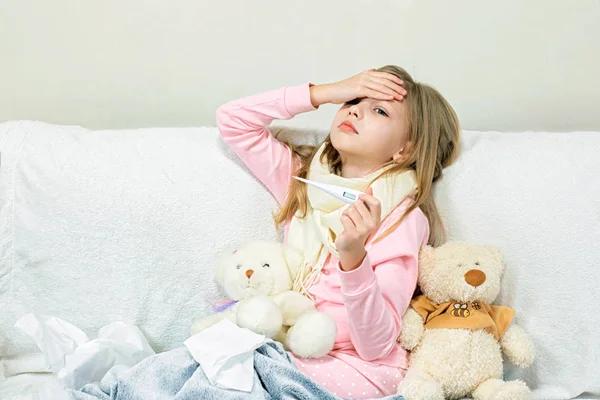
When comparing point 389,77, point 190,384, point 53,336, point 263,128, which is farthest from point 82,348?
point 389,77

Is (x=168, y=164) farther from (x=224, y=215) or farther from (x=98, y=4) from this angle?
(x=98, y=4)

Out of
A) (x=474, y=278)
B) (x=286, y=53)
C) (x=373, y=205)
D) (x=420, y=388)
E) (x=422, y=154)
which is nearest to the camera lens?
(x=373, y=205)

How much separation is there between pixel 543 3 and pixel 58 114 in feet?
3.84

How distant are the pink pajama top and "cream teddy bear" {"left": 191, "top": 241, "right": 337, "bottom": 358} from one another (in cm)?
5

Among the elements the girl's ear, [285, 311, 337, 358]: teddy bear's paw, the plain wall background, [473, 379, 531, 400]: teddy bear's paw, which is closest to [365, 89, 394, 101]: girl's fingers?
the girl's ear

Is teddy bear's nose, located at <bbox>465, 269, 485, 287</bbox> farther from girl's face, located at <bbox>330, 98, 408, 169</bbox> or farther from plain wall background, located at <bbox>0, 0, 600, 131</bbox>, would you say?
plain wall background, located at <bbox>0, 0, 600, 131</bbox>

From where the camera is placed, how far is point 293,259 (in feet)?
4.69

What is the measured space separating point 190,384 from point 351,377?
0.96 ft

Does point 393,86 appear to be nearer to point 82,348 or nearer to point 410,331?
point 410,331

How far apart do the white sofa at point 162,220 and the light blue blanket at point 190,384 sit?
0.84ft

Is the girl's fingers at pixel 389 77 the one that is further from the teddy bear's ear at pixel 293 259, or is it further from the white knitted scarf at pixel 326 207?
the teddy bear's ear at pixel 293 259

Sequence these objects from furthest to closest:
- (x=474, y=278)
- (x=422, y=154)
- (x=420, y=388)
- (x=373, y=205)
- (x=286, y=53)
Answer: (x=286, y=53)
(x=422, y=154)
(x=474, y=278)
(x=420, y=388)
(x=373, y=205)

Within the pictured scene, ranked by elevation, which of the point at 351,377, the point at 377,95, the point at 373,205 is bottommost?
the point at 351,377

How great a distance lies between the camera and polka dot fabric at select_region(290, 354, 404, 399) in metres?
1.30
